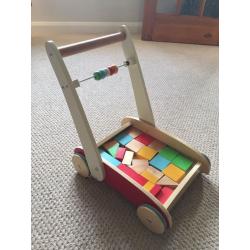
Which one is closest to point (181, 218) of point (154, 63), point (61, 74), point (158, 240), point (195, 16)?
point (158, 240)

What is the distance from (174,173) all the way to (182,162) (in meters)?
0.06

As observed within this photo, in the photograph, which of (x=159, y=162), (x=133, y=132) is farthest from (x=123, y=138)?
(x=159, y=162)

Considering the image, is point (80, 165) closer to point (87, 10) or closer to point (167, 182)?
point (167, 182)

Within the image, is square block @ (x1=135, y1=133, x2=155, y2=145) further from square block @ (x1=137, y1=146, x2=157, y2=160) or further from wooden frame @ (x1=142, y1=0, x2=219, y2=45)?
wooden frame @ (x1=142, y1=0, x2=219, y2=45)

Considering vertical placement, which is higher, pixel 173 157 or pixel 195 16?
pixel 195 16

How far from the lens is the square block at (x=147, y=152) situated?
0.77 metres

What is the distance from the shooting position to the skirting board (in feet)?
5.93

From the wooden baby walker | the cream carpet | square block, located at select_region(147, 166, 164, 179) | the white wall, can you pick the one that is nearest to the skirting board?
the white wall

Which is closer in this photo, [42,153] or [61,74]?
[61,74]

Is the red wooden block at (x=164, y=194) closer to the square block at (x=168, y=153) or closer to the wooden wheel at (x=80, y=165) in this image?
the square block at (x=168, y=153)

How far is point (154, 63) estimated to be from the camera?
1538mm

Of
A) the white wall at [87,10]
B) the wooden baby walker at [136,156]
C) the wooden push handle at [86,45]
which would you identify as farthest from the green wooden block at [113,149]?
the white wall at [87,10]

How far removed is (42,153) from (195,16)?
1.50 meters
